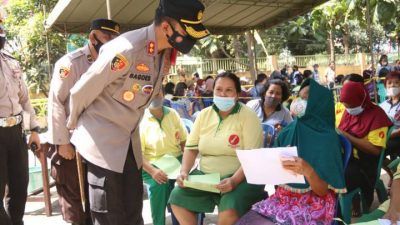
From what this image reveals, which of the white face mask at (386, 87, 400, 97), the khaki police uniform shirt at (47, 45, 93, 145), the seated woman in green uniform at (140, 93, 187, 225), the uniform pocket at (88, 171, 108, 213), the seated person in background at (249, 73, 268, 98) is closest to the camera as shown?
the uniform pocket at (88, 171, 108, 213)

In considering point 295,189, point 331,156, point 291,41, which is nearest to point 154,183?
point 295,189

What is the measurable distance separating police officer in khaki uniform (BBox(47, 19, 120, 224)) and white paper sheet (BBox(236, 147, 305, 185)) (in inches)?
43.1

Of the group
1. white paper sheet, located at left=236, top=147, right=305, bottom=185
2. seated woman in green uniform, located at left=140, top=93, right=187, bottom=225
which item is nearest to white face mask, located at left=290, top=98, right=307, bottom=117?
white paper sheet, located at left=236, top=147, right=305, bottom=185

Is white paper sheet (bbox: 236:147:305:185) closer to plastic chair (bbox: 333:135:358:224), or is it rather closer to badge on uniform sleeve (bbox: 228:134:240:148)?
plastic chair (bbox: 333:135:358:224)

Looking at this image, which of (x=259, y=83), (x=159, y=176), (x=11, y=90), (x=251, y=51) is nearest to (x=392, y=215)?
(x=159, y=176)

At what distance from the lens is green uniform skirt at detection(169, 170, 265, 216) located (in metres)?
2.76

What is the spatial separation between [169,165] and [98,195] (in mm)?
1487

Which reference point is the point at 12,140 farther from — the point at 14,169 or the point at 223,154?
the point at 223,154

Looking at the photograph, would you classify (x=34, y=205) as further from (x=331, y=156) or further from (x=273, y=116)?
(x=331, y=156)

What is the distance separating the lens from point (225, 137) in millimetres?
3051

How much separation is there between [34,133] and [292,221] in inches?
82.1

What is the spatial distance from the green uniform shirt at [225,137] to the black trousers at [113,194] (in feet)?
3.10

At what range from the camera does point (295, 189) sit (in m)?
2.48

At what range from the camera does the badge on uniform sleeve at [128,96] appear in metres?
2.06
